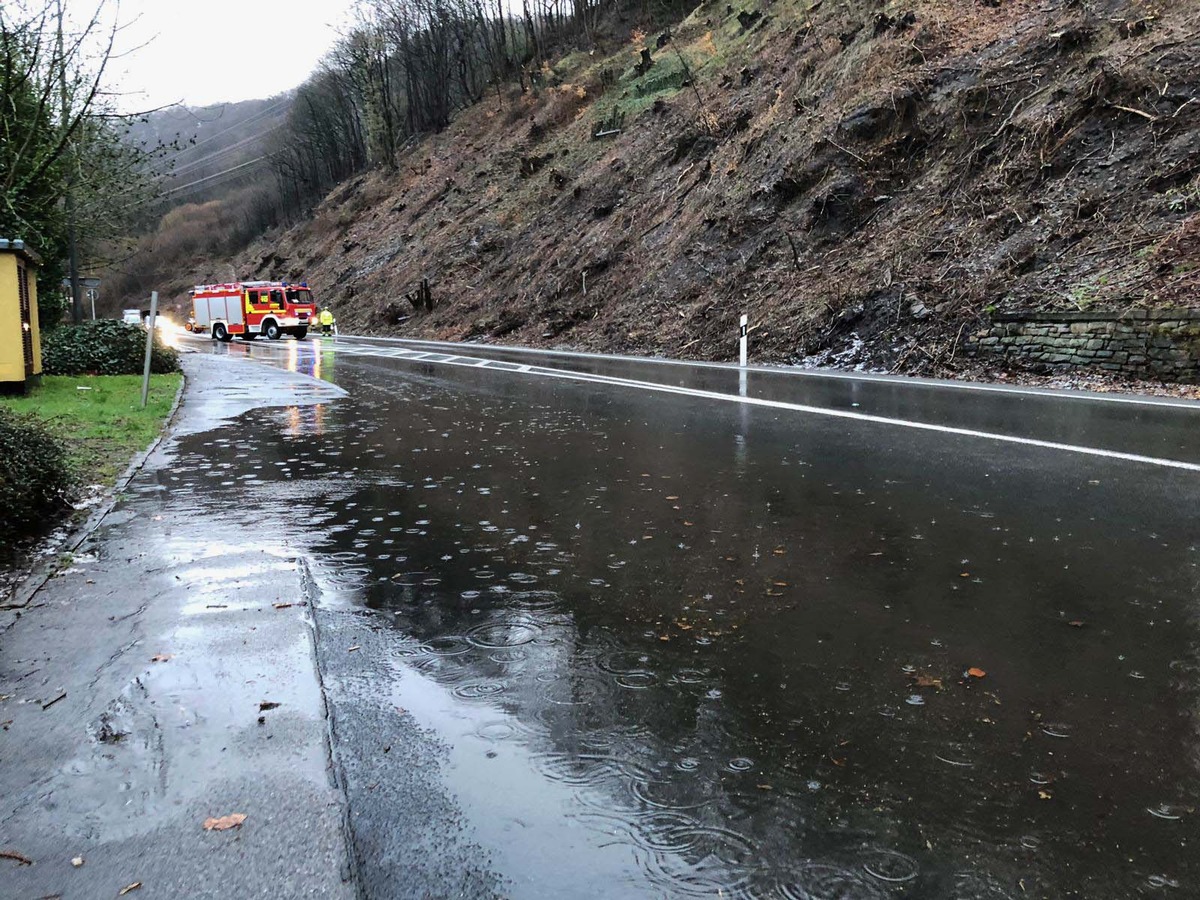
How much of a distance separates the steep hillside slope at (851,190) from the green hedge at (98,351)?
501 inches

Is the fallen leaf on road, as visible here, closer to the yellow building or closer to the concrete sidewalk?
the concrete sidewalk

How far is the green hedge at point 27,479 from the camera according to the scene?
6.26 meters

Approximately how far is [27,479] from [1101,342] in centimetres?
1458

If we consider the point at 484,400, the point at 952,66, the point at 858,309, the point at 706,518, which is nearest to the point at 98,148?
the point at 484,400

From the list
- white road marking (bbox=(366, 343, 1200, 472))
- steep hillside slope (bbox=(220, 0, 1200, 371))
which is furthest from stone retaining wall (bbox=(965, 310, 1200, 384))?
white road marking (bbox=(366, 343, 1200, 472))

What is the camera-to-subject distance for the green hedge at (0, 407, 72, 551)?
6262 mm

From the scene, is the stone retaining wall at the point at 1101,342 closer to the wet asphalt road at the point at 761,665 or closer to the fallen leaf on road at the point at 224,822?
the wet asphalt road at the point at 761,665

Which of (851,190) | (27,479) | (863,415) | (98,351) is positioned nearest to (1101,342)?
(863,415)

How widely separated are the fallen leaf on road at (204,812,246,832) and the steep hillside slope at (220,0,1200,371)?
15.0 m

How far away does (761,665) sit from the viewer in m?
4.00

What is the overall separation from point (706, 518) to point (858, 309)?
14202 mm

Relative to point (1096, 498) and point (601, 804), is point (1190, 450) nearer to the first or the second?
point (1096, 498)

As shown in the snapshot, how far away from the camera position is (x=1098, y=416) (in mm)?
10836

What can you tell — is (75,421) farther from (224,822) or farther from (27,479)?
(224,822)
